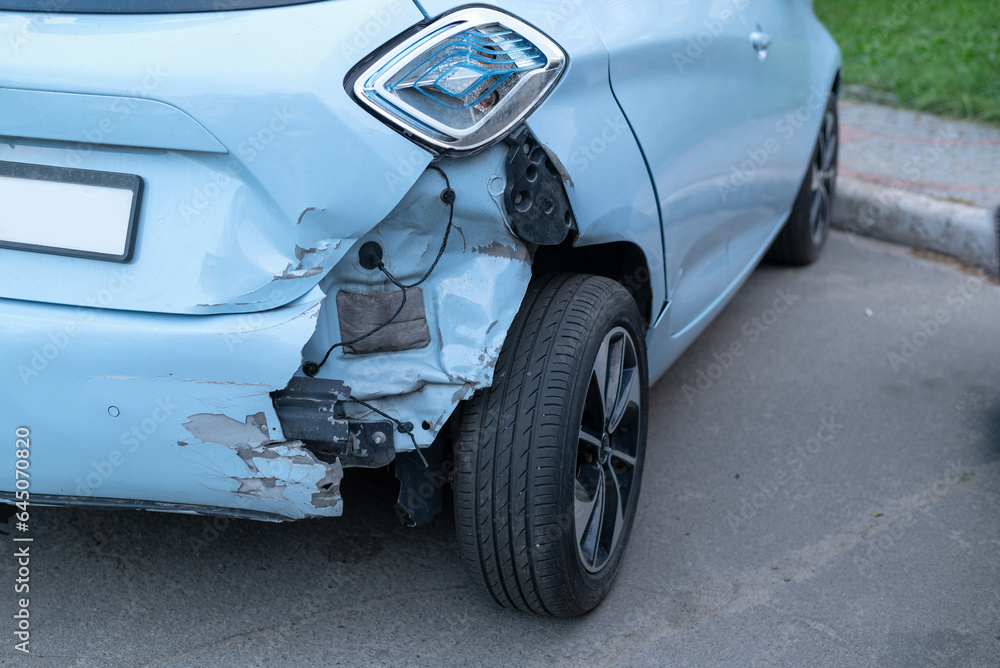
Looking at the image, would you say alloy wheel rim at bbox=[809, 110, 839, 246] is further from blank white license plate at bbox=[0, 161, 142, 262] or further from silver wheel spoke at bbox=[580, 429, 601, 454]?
blank white license plate at bbox=[0, 161, 142, 262]

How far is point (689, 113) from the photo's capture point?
2.34 meters

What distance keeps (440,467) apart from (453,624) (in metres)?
0.42

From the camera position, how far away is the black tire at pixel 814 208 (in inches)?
159

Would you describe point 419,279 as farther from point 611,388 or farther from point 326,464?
point 611,388

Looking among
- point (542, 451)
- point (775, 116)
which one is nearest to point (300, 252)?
point (542, 451)

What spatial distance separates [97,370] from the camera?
1649mm

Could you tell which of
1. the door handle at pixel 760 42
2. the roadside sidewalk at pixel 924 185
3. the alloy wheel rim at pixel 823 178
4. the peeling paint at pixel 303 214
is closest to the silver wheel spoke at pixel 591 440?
the peeling paint at pixel 303 214

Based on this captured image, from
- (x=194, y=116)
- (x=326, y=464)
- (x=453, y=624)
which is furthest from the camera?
(x=453, y=624)

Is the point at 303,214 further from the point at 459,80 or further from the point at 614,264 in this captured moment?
the point at 614,264

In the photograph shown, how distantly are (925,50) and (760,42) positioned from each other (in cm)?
499

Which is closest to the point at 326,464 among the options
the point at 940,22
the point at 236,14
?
the point at 236,14

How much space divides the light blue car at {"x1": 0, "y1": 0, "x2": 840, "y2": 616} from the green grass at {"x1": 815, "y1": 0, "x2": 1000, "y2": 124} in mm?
4857

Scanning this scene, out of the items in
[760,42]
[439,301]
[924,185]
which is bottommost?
[924,185]

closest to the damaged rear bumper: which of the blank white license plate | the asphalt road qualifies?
the blank white license plate
